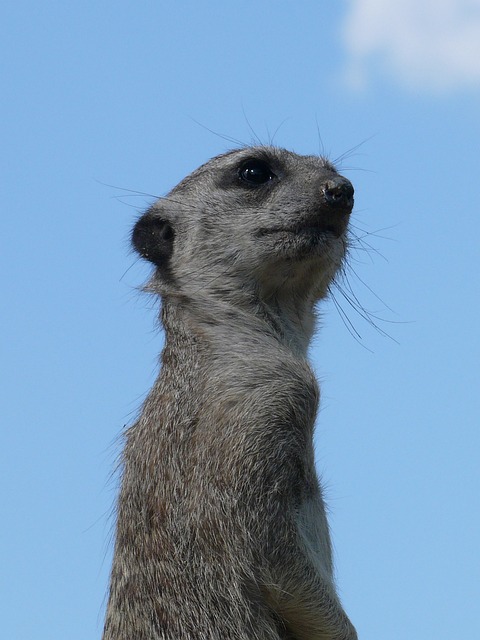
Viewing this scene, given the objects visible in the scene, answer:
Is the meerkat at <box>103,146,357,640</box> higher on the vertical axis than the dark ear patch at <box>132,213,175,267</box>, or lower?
lower

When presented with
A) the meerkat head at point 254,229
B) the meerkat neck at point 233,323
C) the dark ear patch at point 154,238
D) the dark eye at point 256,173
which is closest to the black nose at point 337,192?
the meerkat head at point 254,229

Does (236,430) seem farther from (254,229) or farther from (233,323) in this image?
(254,229)

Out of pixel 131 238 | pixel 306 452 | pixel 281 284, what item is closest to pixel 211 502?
pixel 306 452

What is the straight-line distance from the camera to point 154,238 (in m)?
9.24

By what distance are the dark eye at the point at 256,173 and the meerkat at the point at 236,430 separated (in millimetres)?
12

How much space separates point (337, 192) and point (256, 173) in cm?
76

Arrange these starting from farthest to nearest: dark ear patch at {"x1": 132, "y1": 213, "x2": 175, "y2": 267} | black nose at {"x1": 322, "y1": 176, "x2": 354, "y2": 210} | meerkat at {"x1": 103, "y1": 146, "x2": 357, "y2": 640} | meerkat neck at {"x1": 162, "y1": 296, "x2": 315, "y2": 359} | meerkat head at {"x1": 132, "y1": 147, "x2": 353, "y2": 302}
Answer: dark ear patch at {"x1": 132, "y1": 213, "x2": 175, "y2": 267} < black nose at {"x1": 322, "y1": 176, "x2": 354, "y2": 210} < meerkat head at {"x1": 132, "y1": 147, "x2": 353, "y2": 302} < meerkat neck at {"x1": 162, "y1": 296, "x2": 315, "y2": 359} < meerkat at {"x1": 103, "y1": 146, "x2": 357, "y2": 640}

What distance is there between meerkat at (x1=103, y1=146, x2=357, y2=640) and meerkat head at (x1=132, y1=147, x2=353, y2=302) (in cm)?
1

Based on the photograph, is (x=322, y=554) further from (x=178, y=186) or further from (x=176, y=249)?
(x=178, y=186)

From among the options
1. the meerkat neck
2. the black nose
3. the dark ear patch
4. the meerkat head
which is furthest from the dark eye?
the meerkat neck

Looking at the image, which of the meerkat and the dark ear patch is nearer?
the meerkat

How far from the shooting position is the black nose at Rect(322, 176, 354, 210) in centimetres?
862

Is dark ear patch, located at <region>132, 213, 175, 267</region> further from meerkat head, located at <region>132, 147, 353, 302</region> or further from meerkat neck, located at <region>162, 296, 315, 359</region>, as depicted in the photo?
meerkat neck, located at <region>162, 296, 315, 359</region>

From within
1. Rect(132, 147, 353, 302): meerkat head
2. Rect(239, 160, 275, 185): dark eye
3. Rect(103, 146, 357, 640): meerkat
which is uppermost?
Rect(239, 160, 275, 185): dark eye
